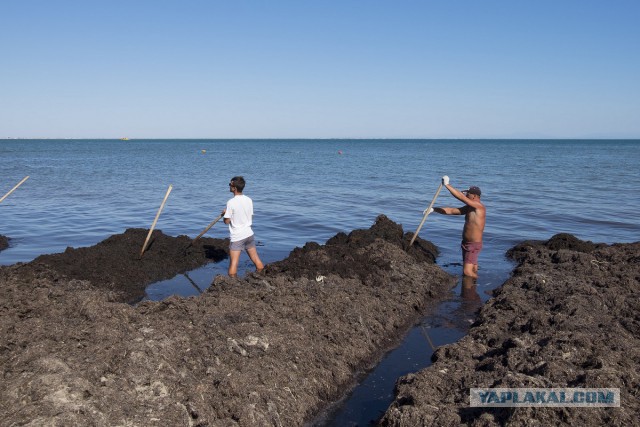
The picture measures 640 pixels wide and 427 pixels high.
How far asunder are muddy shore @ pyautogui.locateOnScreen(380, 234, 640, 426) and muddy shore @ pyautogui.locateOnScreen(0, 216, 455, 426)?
1.14 m

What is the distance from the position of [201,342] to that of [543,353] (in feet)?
12.8

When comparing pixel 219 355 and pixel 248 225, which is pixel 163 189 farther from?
pixel 219 355

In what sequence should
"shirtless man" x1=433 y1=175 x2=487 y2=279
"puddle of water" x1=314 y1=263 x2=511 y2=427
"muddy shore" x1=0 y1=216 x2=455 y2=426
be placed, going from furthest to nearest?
1. "shirtless man" x1=433 y1=175 x2=487 y2=279
2. "puddle of water" x1=314 y1=263 x2=511 y2=427
3. "muddy shore" x1=0 y1=216 x2=455 y2=426

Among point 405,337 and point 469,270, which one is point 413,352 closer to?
point 405,337

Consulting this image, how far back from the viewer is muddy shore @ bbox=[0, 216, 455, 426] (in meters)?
4.94

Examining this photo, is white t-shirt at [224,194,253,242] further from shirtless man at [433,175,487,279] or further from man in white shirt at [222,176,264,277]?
shirtless man at [433,175,487,279]

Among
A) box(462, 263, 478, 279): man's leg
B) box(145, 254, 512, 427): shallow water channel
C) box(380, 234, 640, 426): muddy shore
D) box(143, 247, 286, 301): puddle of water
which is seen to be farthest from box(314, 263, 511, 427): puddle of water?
box(143, 247, 286, 301): puddle of water

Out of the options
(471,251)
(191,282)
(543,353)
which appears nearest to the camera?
(543,353)

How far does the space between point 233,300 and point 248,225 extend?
3112mm

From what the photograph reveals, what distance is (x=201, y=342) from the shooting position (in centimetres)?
615

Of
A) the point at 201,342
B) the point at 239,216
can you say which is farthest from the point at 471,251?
the point at 201,342

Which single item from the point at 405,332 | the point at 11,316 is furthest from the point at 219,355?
the point at 405,332

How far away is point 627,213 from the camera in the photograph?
21.4 metres

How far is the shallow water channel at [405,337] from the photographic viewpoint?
601 centimetres
